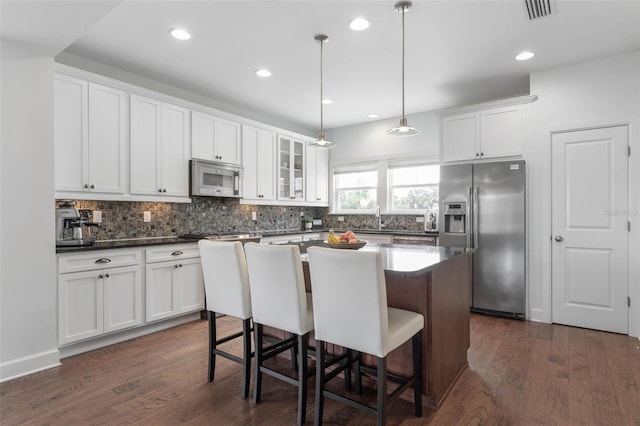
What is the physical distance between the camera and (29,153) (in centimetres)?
261

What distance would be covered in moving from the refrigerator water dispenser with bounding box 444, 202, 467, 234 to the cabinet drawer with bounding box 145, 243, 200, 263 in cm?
300

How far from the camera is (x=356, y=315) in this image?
5.78ft

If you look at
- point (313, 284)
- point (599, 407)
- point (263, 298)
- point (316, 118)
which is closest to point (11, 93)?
point (263, 298)

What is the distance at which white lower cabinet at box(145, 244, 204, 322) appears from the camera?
133 inches

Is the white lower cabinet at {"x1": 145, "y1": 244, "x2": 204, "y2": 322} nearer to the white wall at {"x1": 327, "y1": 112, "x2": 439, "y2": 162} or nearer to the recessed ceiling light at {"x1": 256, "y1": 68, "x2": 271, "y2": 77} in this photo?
the recessed ceiling light at {"x1": 256, "y1": 68, "x2": 271, "y2": 77}

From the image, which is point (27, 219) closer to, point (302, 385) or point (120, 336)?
point (120, 336)

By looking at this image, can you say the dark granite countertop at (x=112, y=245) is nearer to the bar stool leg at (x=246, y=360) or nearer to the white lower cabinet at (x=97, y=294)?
the white lower cabinet at (x=97, y=294)

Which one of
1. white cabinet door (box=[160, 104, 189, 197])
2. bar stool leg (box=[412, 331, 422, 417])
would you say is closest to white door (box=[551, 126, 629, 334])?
bar stool leg (box=[412, 331, 422, 417])

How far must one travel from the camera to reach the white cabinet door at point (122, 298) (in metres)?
3.06

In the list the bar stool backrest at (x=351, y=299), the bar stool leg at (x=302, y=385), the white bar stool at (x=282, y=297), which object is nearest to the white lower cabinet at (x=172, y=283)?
the white bar stool at (x=282, y=297)

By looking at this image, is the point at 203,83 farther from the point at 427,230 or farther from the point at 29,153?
the point at 427,230

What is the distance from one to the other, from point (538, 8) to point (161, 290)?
4.05m

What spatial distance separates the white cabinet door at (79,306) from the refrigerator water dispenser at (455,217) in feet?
12.3

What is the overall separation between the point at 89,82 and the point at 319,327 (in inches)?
122
